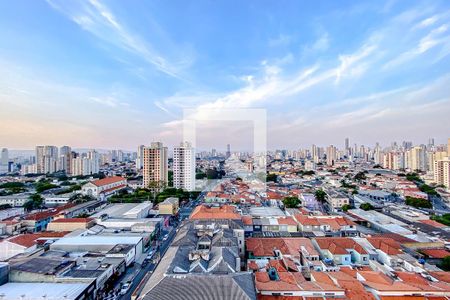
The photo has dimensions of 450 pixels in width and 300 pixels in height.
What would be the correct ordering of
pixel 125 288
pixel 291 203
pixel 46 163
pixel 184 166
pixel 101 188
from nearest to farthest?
pixel 125 288 < pixel 291 203 < pixel 101 188 < pixel 184 166 < pixel 46 163

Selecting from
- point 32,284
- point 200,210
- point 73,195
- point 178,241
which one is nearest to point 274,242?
point 178,241

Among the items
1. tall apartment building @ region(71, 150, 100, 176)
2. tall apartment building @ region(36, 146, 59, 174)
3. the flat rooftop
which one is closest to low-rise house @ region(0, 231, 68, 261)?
the flat rooftop

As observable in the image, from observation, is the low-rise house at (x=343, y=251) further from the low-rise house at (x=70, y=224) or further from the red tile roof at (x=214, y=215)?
the low-rise house at (x=70, y=224)

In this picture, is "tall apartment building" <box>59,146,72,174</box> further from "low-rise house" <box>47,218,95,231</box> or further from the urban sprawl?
"low-rise house" <box>47,218,95,231</box>

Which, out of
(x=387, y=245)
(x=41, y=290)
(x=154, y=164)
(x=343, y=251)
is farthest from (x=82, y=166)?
(x=387, y=245)

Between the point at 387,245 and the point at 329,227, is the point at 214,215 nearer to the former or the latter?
the point at 329,227
